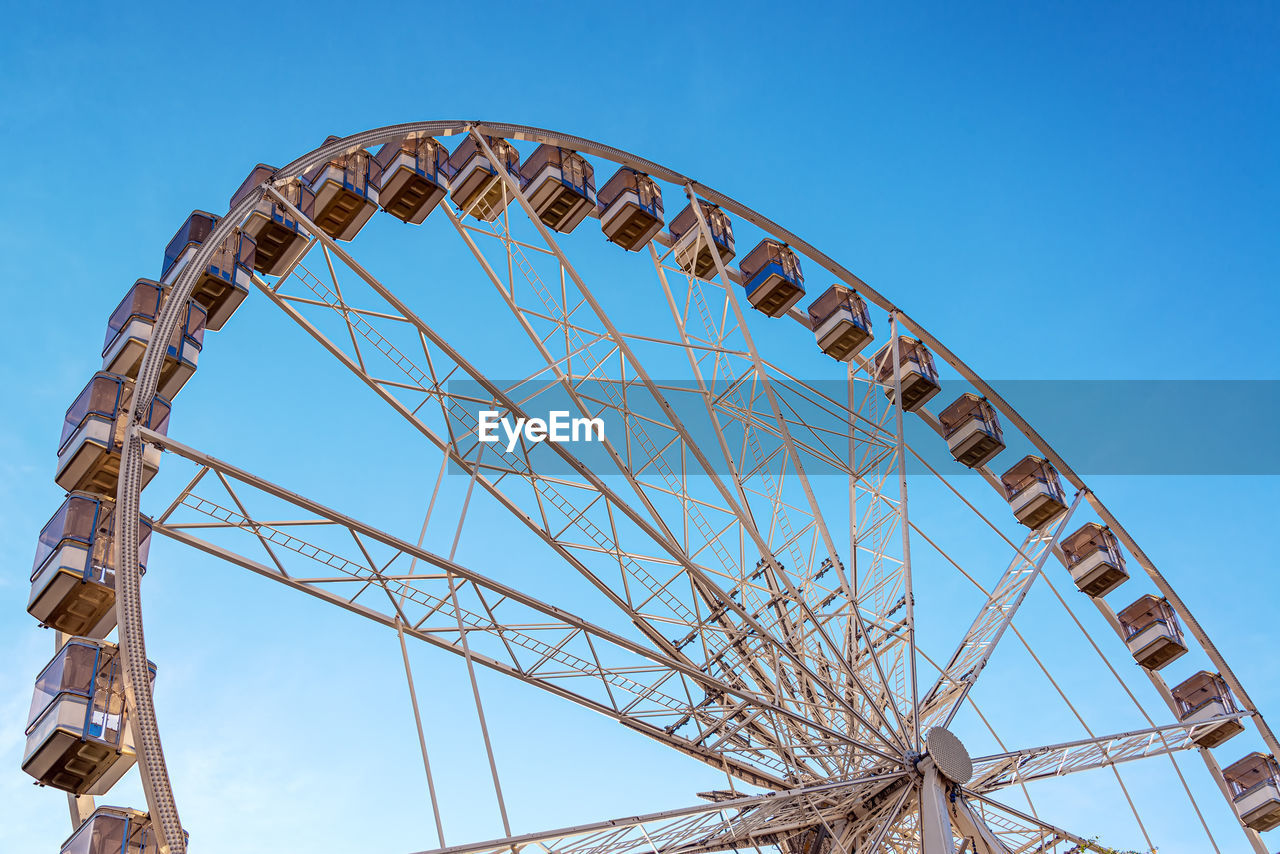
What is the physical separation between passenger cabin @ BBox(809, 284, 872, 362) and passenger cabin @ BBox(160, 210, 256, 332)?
37.2 ft

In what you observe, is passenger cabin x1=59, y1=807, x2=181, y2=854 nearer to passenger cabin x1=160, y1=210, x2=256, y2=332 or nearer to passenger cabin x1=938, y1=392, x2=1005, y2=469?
passenger cabin x1=160, y1=210, x2=256, y2=332

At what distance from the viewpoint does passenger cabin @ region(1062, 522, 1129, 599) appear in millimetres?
28188

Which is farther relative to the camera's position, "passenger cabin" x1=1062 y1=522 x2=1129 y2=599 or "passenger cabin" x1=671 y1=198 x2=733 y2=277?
"passenger cabin" x1=1062 y1=522 x2=1129 y2=599

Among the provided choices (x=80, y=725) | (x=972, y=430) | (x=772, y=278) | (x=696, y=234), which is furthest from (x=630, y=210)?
(x=80, y=725)

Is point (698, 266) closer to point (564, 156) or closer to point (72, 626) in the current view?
point (564, 156)

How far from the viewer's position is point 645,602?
20594 millimetres

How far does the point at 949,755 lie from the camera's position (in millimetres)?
20016

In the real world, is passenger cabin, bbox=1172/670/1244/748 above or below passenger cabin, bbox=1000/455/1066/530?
below

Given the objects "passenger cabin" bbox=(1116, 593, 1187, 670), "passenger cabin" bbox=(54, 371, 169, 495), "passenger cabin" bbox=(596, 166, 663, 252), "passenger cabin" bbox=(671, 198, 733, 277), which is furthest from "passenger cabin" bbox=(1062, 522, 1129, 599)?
"passenger cabin" bbox=(54, 371, 169, 495)

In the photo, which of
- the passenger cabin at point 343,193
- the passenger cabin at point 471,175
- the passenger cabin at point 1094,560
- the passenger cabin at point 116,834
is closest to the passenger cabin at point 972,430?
the passenger cabin at point 1094,560

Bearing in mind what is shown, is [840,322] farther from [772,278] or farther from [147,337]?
[147,337]

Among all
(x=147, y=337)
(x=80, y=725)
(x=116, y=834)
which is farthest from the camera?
(x=147, y=337)

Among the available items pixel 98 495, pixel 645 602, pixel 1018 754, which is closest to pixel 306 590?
pixel 98 495

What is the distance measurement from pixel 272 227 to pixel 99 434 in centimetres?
389
